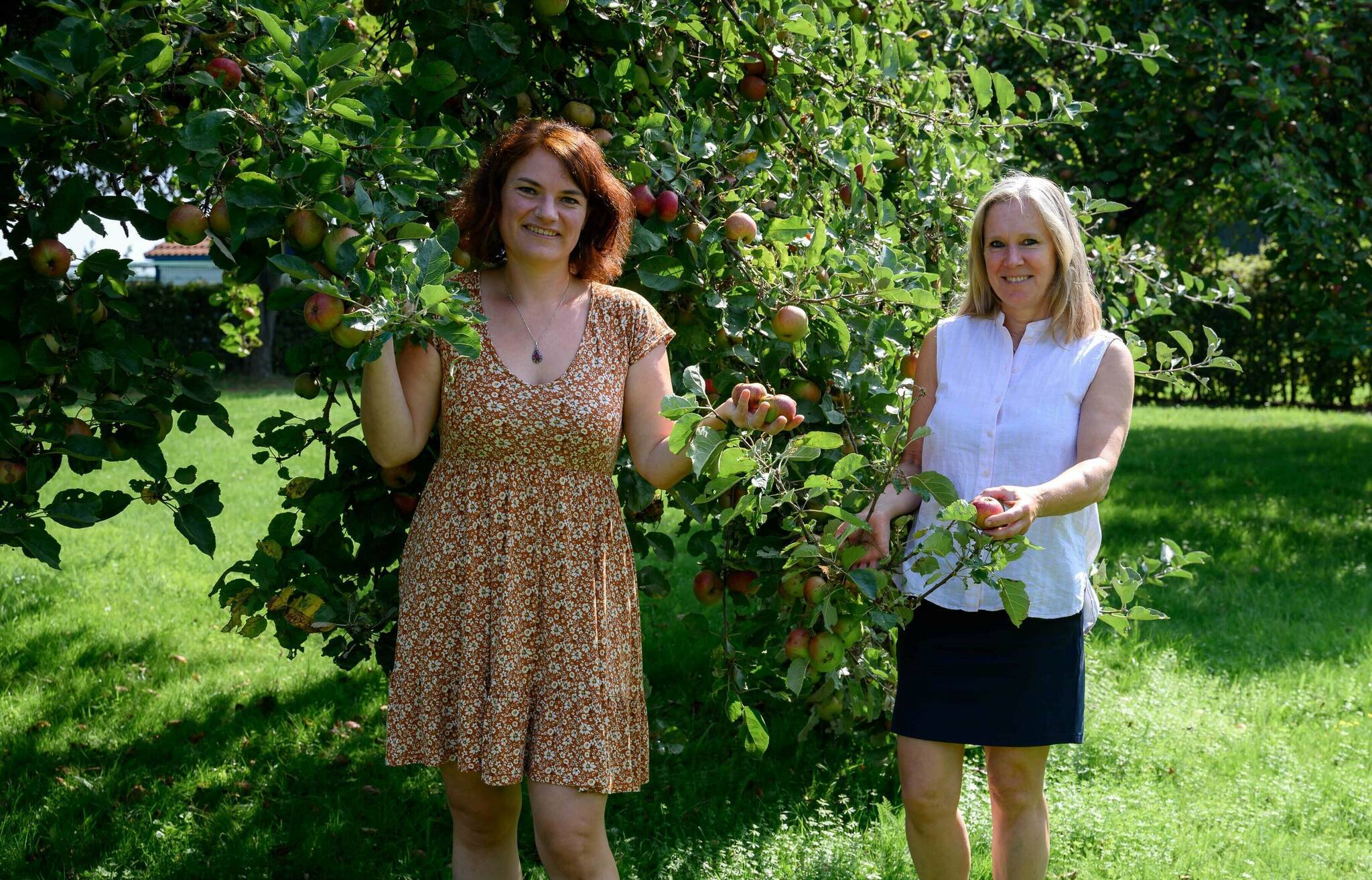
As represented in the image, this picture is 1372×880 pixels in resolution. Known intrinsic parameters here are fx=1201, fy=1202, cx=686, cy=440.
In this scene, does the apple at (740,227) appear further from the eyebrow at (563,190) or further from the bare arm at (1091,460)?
the bare arm at (1091,460)

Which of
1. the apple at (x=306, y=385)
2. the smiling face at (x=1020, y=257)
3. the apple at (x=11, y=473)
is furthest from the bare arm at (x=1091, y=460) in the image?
the apple at (x=11, y=473)

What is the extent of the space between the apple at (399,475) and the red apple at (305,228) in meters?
0.81

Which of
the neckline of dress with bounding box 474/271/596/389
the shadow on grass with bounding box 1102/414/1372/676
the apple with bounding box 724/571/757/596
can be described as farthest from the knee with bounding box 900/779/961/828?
the shadow on grass with bounding box 1102/414/1372/676

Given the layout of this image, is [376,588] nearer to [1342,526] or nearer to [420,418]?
[420,418]

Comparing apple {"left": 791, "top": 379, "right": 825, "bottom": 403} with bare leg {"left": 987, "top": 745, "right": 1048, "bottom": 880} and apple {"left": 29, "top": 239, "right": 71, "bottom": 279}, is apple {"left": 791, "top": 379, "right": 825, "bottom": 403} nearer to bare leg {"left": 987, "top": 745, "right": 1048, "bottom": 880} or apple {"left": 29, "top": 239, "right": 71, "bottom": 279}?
bare leg {"left": 987, "top": 745, "right": 1048, "bottom": 880}

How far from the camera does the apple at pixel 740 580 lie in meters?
2.60

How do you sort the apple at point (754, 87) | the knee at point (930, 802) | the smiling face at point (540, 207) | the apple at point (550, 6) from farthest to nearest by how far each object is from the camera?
the apple at point (754, 87), the apple at point (550, 6), the knee at point (930, 802), the smiling face at point (540, 207)

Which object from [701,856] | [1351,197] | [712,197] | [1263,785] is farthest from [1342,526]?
[712,197]

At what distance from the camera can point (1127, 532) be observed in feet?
22.0

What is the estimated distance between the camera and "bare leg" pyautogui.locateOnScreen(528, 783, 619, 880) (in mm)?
2158

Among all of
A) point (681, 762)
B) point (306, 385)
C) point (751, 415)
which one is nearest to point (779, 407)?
point (751, 415)

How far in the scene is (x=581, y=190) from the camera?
2.31 m

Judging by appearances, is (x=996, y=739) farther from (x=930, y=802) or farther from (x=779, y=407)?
(x=779, y=407)

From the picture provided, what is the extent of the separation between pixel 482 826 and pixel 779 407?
1.04 meters
